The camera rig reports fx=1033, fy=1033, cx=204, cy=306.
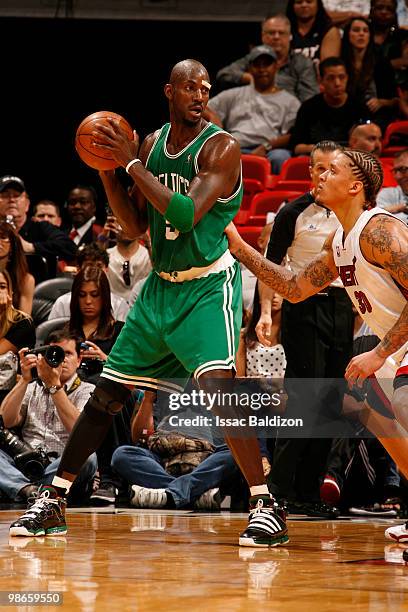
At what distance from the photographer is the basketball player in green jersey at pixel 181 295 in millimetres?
4371

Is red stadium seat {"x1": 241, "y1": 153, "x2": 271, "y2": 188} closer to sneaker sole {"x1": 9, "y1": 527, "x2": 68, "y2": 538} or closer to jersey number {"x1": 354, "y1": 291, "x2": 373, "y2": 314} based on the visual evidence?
jersey number {"x1": 354, "y1": 291, "x2": 373, "y2": 314}

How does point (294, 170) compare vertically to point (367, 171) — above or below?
above

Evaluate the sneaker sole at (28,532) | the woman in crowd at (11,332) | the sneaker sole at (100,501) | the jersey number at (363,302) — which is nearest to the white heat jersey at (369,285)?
the jersey number at (363,302)

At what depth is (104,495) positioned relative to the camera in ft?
22.0

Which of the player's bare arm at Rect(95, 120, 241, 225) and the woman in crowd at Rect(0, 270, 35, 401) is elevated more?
the player's bare arm at Rect(95, 120, 241, 225)

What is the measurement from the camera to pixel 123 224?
4.65 metres

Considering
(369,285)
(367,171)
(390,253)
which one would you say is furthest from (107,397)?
(367,171)

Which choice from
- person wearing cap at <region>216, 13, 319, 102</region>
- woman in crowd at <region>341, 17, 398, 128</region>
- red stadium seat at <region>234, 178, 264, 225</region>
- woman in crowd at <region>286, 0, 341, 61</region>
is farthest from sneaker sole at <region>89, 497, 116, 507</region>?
woman in crowd at <region>286, 0, 341, 61</region>

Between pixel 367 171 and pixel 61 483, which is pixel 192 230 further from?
pixel 61 483

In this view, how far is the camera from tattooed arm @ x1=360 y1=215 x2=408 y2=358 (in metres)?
4.07

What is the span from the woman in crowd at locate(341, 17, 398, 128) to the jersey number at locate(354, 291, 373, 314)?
678 cm

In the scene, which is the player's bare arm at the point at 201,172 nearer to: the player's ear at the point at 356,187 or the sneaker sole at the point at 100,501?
the player's ear at the point at 356,187

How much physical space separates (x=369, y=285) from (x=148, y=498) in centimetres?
261

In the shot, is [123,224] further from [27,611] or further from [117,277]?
[117,277]
